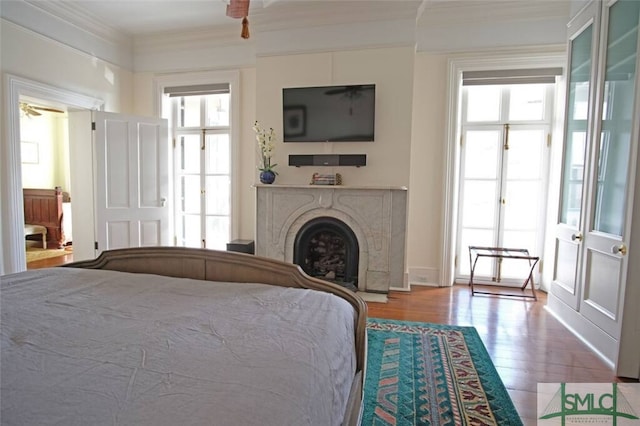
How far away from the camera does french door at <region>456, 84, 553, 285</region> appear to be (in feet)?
13.2

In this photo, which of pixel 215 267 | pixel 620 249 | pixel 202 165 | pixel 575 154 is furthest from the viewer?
pixel 202 165

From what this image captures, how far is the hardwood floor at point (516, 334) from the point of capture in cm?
218

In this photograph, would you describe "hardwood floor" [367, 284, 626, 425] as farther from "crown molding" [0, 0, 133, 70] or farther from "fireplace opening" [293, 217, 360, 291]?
"crown molding" [0, 0, 133, 70]

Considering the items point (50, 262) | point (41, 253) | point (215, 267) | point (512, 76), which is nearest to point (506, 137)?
point (512, 76)

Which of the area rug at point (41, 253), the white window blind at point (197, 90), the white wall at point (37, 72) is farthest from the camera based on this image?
the area rug at point (41, 253)

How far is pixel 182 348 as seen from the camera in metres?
1.01

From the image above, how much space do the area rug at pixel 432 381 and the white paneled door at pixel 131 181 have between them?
127 inches

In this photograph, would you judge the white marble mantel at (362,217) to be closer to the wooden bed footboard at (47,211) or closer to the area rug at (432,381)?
the area rug at (432,381)

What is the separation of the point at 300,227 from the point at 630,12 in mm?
3295

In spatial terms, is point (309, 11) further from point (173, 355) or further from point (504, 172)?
point (173, 355)

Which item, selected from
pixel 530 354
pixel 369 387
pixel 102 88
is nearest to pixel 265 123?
pixel 102 88

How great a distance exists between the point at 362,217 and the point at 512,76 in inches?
90.9

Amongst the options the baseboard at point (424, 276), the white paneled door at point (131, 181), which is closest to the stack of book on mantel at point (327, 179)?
the baseboard at point (424, 276)

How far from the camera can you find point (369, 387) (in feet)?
6.63
